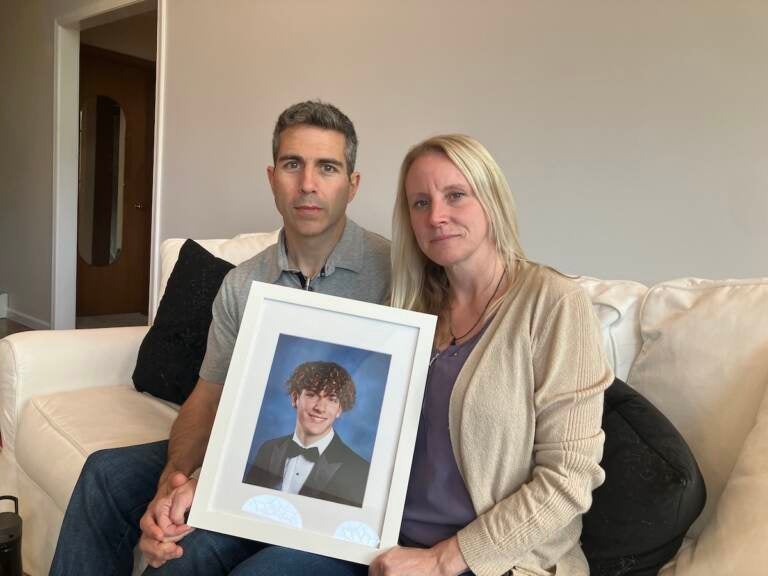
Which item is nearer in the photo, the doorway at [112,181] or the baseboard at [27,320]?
the baseboard at [27,320]

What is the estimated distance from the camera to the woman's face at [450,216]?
1.05 metres

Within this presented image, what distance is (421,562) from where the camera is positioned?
0.90 meters

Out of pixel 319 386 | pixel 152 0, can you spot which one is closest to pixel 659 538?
pixel 319 386

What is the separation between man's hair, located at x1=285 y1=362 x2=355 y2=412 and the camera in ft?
3.24

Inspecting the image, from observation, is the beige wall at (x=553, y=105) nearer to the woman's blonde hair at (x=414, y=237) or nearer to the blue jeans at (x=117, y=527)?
the woman's blonde hair at (x=414, y=237)

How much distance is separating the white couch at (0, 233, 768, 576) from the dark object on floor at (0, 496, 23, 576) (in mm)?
152

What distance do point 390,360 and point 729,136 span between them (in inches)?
41.8

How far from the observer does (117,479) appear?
1.25m

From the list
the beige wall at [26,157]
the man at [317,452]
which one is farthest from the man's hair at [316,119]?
the beige wall at [26,157]

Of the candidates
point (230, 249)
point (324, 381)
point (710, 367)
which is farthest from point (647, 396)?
point (230, 249)

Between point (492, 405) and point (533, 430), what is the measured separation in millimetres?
75

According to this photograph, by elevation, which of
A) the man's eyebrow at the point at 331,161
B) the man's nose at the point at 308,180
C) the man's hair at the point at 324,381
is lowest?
the man's hair at the point at 324,381

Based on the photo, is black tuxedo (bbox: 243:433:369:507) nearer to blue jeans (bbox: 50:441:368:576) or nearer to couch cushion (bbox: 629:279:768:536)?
blue jeans (bbox: 50:441:368:576)

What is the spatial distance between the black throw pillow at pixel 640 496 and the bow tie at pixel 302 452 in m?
0.47
